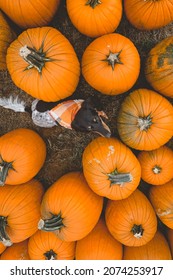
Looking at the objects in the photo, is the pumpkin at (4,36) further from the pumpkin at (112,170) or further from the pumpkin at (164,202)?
the pumpkin at (164,202)

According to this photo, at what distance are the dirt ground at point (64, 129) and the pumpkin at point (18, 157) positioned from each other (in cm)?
25

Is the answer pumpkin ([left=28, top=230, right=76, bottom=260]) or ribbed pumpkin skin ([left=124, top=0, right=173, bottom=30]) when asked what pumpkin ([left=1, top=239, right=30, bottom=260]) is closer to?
pumpkin ([left=28, top=230, right=76, bottom=260])

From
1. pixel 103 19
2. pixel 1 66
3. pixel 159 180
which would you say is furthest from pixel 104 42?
pixel 159 180

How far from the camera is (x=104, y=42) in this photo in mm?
2203

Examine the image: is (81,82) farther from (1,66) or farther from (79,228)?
(79,228)

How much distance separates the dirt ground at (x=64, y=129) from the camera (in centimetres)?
269

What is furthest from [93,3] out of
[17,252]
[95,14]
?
[17,252]

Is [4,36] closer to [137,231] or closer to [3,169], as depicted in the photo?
[3,169]

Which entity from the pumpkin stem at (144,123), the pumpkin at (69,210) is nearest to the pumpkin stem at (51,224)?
the pumpkin at (69,210)

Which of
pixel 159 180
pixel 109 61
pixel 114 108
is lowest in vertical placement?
pixel 159 180

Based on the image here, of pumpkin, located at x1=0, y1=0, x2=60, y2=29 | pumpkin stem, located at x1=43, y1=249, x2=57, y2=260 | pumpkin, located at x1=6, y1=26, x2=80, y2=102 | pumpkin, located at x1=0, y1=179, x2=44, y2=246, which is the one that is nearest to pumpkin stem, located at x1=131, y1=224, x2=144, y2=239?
pumpkin stem, located at x1=43, y1=249, x2=57, y2=260

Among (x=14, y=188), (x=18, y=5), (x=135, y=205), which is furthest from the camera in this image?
(x=14, y=188)

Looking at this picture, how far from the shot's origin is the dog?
228 centimetres

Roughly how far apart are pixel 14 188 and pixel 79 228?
65cm
